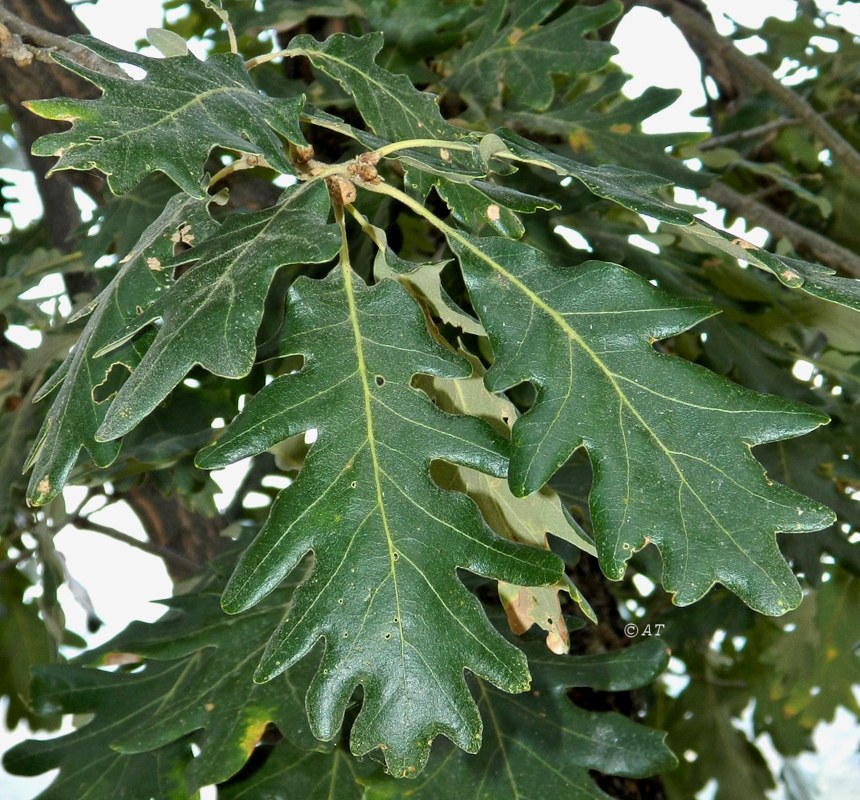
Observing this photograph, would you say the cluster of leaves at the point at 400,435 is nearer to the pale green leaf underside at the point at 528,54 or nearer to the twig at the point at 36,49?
the twig at the point at 36,49

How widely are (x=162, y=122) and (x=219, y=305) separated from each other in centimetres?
10

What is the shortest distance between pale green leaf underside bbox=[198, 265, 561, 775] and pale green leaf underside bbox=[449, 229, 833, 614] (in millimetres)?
46

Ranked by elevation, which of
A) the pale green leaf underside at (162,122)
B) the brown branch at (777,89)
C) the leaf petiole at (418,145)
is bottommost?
the brown branch at (777,89)

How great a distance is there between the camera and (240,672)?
854mm

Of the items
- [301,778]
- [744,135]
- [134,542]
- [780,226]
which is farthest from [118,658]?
[744,135]

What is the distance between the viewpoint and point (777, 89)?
48.5 inches

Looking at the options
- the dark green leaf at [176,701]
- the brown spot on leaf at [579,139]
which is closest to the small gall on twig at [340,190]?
the dark green leaf at [176,701]

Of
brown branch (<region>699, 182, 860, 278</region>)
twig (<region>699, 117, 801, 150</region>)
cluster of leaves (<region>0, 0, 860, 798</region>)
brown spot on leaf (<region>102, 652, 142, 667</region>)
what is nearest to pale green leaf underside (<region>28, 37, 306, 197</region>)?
cluster of leaves (<region>0, 0, 860, 798</region>)

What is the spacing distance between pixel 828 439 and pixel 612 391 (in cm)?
67

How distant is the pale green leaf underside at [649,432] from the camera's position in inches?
24.1

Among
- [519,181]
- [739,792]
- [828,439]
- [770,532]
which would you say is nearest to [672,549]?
[770,532]

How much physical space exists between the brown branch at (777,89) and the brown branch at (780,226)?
0.09 meters

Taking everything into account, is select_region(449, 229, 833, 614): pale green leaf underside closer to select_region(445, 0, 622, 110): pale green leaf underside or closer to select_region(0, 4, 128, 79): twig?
select_region(0, 4, 128, 79): twig

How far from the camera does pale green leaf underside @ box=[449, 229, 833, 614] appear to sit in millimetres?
613
